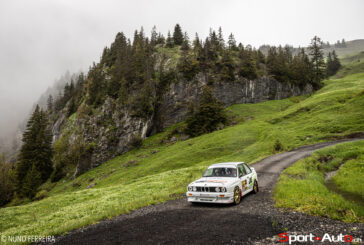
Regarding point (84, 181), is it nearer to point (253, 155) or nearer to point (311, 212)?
point (253, 155)

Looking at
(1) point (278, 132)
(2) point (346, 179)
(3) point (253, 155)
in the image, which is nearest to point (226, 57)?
(1) point (278, 132)

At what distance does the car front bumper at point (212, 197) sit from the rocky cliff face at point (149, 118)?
173 feet

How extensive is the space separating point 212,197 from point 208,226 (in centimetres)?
276

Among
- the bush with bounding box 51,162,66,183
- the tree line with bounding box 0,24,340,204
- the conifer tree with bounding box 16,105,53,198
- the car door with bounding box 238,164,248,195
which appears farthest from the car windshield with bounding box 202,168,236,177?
the bush with bounding box 51,162,66,183

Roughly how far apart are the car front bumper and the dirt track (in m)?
0.36

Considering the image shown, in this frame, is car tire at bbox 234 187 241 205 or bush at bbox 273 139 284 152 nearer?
car tire at bbox 234 187 241 205

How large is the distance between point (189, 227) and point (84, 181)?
48574 millimetres

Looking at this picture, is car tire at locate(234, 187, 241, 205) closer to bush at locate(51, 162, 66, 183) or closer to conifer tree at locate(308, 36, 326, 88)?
bush at locate(51, 162, 66, 183)

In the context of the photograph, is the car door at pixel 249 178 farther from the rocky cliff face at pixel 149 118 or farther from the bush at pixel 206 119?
the rocky cliff face at pixel 149 118

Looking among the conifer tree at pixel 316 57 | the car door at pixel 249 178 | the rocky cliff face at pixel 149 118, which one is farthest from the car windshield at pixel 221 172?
the conifer tree at pixel 316 57

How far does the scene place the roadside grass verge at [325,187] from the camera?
327 inches

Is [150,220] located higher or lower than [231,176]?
lower

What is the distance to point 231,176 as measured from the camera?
11531 millimetres

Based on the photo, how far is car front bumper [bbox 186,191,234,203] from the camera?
32.9ft
